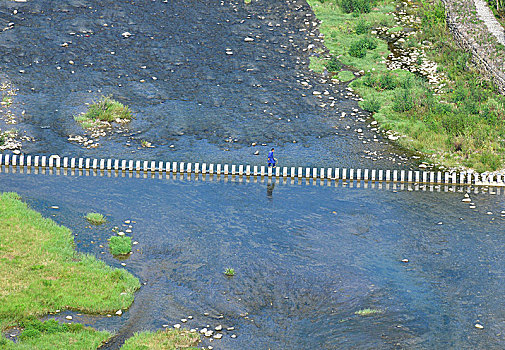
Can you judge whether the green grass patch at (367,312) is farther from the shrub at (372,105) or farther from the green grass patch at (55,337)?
the shrub at (372,105)

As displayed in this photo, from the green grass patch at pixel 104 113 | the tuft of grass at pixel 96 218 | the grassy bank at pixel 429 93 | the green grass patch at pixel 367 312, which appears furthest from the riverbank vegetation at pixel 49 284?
the grassy bank at pixel 429 93

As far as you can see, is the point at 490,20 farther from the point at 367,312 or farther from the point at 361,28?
the point at 367,312

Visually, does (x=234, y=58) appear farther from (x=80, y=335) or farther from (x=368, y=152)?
(x=80, y=335)

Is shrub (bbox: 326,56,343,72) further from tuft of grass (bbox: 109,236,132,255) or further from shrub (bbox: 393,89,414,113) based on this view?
tuft of grass (bbox: 109,236,132,255)

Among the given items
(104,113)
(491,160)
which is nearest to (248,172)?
(104,113)

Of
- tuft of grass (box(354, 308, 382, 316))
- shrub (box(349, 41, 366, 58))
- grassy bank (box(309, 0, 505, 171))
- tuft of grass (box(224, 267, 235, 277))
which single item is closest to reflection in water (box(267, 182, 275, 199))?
tuft of grass (box(224, 267, 235, 277))

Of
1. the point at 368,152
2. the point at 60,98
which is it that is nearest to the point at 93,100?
the point at 60,98
